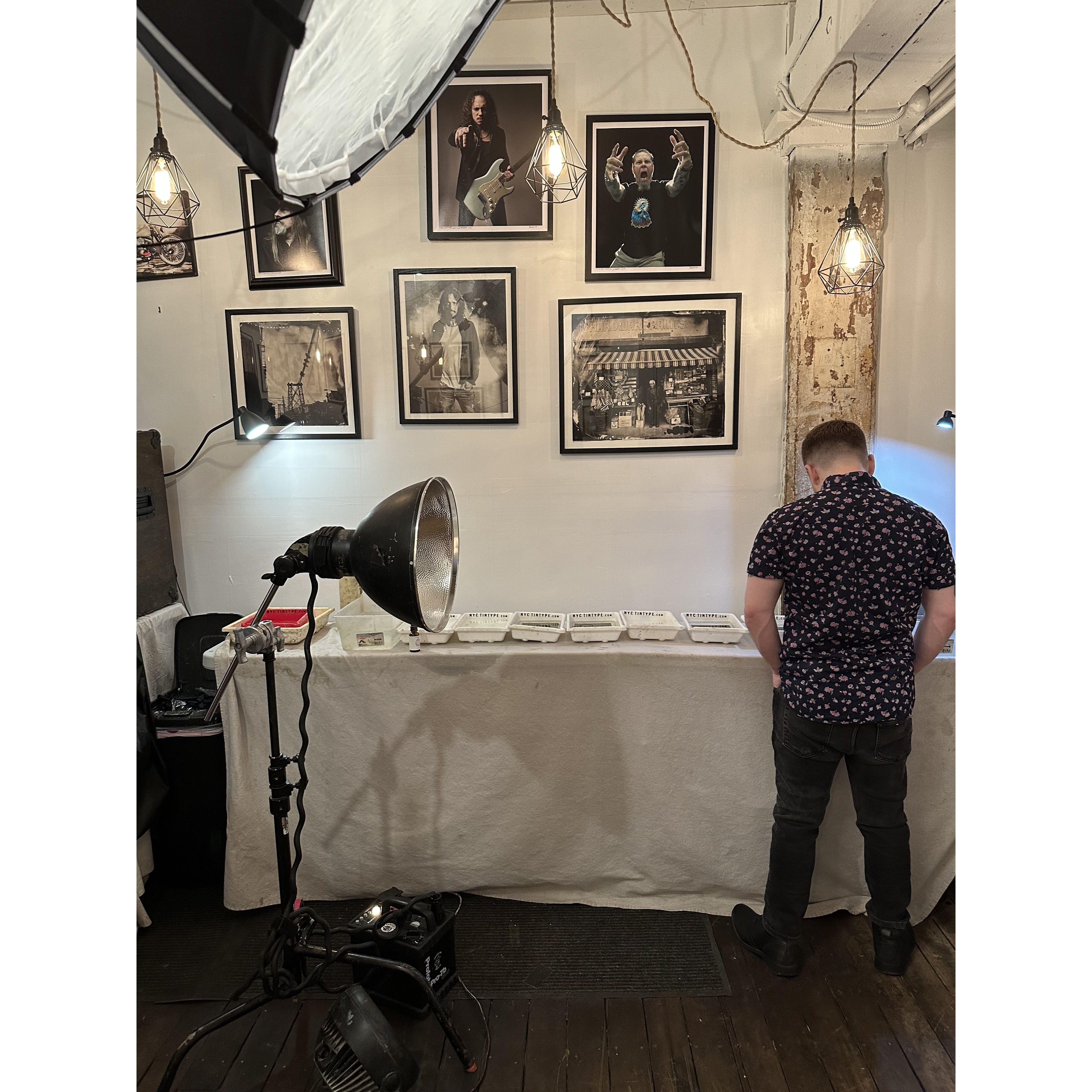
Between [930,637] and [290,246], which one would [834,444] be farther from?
[290,246]

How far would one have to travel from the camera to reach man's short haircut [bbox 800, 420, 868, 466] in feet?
6.57

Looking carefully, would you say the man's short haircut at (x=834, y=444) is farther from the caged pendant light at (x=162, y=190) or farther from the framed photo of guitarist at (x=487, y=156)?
the caged pendant light at (x=162, y=190)

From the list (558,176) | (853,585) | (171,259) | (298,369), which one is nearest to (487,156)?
(558,176)

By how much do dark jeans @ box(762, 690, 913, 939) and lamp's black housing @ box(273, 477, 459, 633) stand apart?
1.24 meters

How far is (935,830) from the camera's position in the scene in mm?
2295

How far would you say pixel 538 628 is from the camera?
2475mm

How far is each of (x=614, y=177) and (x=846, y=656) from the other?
6.83 ft

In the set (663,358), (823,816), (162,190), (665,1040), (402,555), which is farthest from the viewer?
(663,358)

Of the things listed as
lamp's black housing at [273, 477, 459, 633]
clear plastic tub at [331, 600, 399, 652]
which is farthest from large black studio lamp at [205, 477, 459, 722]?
clear plastic tub at [331, 600, 399, 652]
